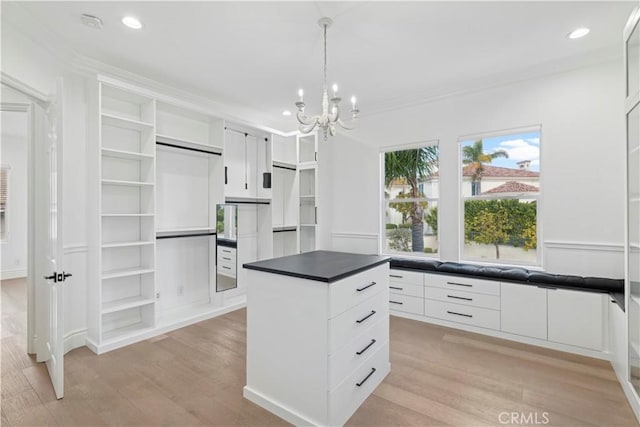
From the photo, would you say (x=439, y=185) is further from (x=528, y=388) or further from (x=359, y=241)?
(x=528, y=388)

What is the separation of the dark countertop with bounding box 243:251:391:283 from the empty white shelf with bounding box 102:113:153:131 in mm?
2251

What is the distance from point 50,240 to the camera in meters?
2.55

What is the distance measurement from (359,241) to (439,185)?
1.49 m

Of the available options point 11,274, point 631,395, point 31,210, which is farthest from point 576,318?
point 11,274

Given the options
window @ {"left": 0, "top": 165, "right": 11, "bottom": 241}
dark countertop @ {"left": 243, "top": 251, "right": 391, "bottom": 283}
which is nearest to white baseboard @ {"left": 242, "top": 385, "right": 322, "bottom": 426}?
dark countertop @ {"left": 243, "top": 251, "right": 391, "bottom": 283}

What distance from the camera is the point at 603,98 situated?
316cm

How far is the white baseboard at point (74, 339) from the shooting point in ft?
9.94

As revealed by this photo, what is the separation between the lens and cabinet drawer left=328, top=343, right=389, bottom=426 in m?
1.95

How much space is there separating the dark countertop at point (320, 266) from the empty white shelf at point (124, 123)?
2.25 m

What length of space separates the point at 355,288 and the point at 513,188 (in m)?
2.80

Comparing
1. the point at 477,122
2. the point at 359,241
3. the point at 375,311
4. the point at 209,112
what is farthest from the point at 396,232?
the point at 209,112

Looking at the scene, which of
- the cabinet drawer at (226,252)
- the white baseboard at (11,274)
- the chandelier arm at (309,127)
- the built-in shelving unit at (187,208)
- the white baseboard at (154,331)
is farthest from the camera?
the white baseboard at (11,274)

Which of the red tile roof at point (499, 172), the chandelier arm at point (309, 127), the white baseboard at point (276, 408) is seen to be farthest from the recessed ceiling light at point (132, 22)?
the red tile roof at point (499, 172)

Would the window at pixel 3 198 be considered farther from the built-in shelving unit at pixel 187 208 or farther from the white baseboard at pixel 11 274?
the built-in shelving unit at pixel 187 208
